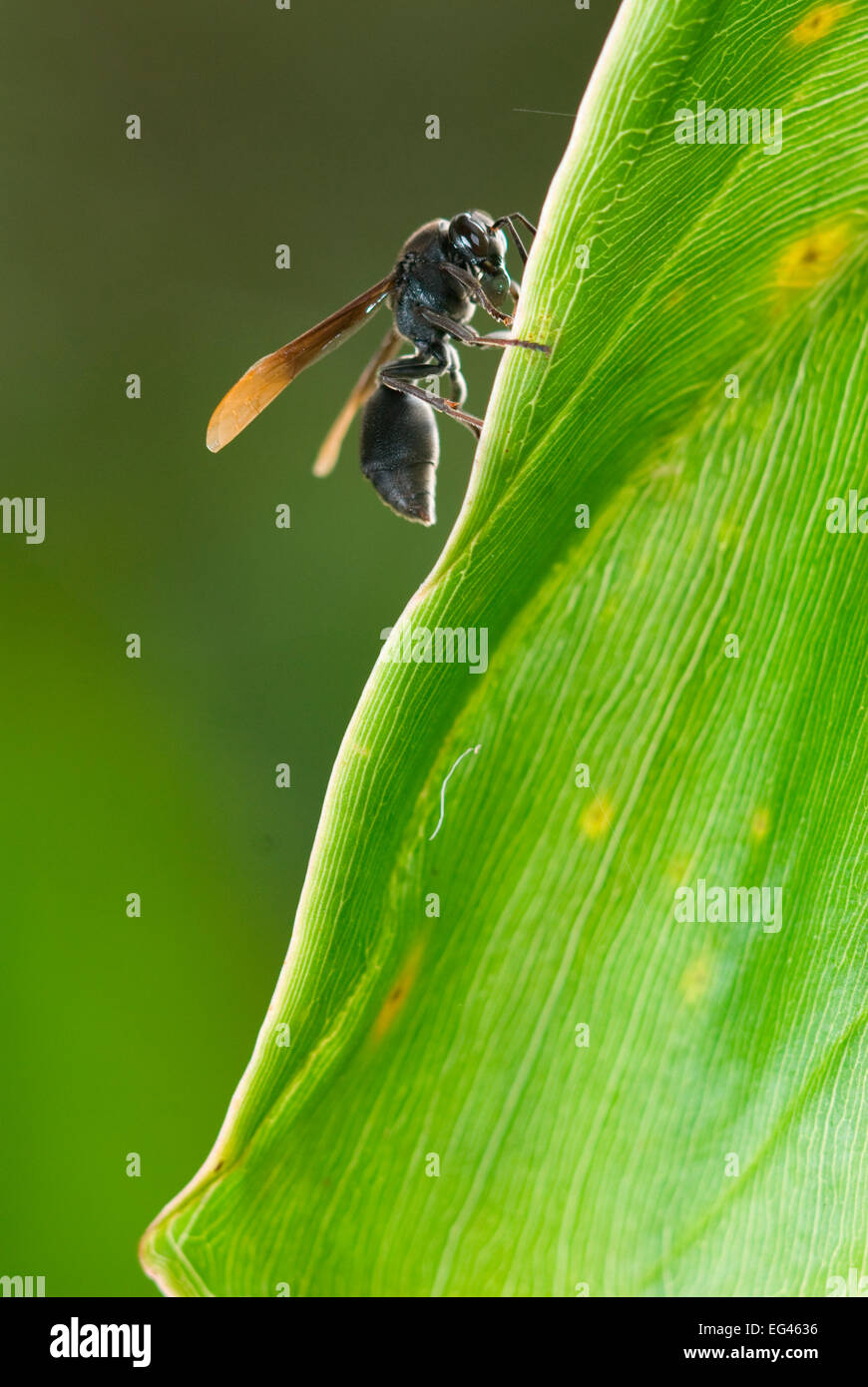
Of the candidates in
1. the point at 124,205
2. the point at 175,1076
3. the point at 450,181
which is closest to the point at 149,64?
the point at 124,205

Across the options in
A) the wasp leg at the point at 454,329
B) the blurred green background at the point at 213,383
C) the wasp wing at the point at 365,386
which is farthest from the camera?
the blurred green background at the point at 213,383

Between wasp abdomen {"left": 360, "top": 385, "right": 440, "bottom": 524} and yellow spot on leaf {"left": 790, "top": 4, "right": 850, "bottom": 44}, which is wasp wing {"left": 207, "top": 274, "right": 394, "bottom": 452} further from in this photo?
yellow spot on leaf {"left": 790, "top": 4, "right": 850, "bottom": 44}

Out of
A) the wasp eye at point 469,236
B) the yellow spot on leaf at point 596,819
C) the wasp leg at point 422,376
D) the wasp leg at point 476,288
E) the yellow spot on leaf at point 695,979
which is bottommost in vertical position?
the yellow spot on leaf at point 695,979

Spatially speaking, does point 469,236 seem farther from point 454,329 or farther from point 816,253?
point 816,253

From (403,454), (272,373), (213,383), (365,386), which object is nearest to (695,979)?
(272,373)

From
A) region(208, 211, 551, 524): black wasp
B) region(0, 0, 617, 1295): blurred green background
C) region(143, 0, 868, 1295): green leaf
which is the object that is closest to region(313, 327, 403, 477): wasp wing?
region(208, 211, 551, 524): black wasp

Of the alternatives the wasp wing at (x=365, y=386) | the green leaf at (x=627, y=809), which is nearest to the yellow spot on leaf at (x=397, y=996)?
the green leaf at (x=627, y=809)

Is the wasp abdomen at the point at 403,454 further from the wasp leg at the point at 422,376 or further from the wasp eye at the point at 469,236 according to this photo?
the wasp eye at the point at 469,236
